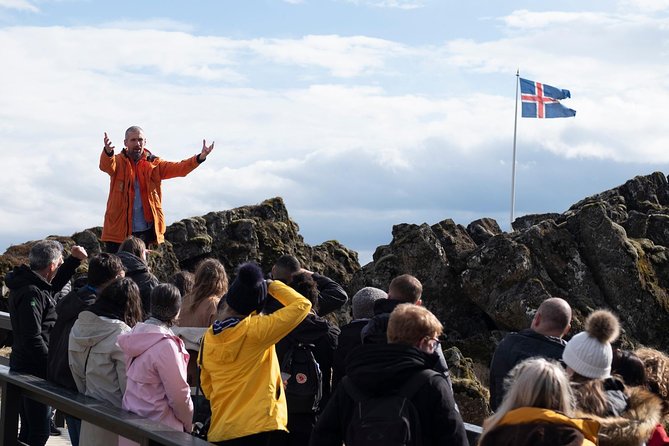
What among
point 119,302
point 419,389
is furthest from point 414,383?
point 119,302

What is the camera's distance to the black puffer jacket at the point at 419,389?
501 centimetres

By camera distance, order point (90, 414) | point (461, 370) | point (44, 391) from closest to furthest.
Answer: point (90, 414)
point (44, 391)
point (461, 370)

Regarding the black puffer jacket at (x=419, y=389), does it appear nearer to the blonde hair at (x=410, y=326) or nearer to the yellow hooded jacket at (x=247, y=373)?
the blonde hair at (x=410, y=326)

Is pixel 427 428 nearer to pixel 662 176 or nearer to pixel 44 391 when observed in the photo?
pixel 44 391

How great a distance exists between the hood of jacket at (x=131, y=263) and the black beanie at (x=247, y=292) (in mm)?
2013

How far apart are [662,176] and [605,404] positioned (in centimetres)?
3018

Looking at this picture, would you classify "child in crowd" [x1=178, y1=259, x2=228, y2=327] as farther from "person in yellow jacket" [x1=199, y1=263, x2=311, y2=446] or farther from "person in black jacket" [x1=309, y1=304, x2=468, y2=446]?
"person in black jacket" [x1=309, y1=304, x2=468, y2=446]

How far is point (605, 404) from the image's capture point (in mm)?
5188

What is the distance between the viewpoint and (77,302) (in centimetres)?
718

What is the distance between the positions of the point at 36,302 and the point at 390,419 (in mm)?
3841

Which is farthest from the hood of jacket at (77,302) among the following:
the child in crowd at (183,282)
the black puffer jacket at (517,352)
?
the black puffer jacket at (517,352)

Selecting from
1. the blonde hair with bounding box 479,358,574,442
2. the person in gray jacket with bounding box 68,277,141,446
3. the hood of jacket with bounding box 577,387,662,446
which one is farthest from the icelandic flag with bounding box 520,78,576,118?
the blonde hair with bounding box 479,358,574,442

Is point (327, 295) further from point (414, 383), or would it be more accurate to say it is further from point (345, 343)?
point (414, 383)

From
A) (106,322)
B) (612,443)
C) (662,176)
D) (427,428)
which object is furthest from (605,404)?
(662,176)
